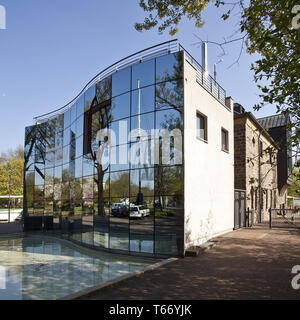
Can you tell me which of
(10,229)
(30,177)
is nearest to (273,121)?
(30,177)

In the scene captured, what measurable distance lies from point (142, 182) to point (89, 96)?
6820 mm

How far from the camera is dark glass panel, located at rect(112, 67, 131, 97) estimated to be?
12.9 m

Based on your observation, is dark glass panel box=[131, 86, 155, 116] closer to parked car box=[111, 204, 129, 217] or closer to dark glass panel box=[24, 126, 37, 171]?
parked car box=[111, 204, 129, 217]

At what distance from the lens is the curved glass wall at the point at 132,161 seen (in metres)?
10.9

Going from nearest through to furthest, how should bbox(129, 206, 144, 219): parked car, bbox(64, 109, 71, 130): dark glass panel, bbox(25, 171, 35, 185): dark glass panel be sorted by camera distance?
bbox(129, 206, 144, 219): parked car < bbox(64, 109, 71, 130): dark glass panel < bbox(25, 171, 35, 185): dark glass panel

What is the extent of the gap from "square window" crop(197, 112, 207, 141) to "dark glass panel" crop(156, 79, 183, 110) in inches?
74.1

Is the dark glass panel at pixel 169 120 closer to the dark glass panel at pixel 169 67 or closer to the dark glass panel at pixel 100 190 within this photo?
the dark glass panel at pixel 169 67

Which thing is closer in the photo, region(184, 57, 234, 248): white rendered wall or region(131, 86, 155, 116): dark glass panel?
region(184, 57, 234, 248): white rendered wall

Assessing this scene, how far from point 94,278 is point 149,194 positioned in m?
3.83

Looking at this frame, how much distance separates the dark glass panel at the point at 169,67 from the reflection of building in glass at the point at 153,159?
1.6 inches

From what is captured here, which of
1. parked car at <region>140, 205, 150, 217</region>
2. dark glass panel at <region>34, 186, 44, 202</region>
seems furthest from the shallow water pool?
dark glass panel at <region>34, 186, 44, 202</region>

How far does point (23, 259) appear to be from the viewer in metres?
12.4

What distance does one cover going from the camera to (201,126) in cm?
1282

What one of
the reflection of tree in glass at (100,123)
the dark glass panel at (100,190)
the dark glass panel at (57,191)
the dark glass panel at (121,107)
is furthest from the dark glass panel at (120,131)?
the dark glass panel at (57,191)
